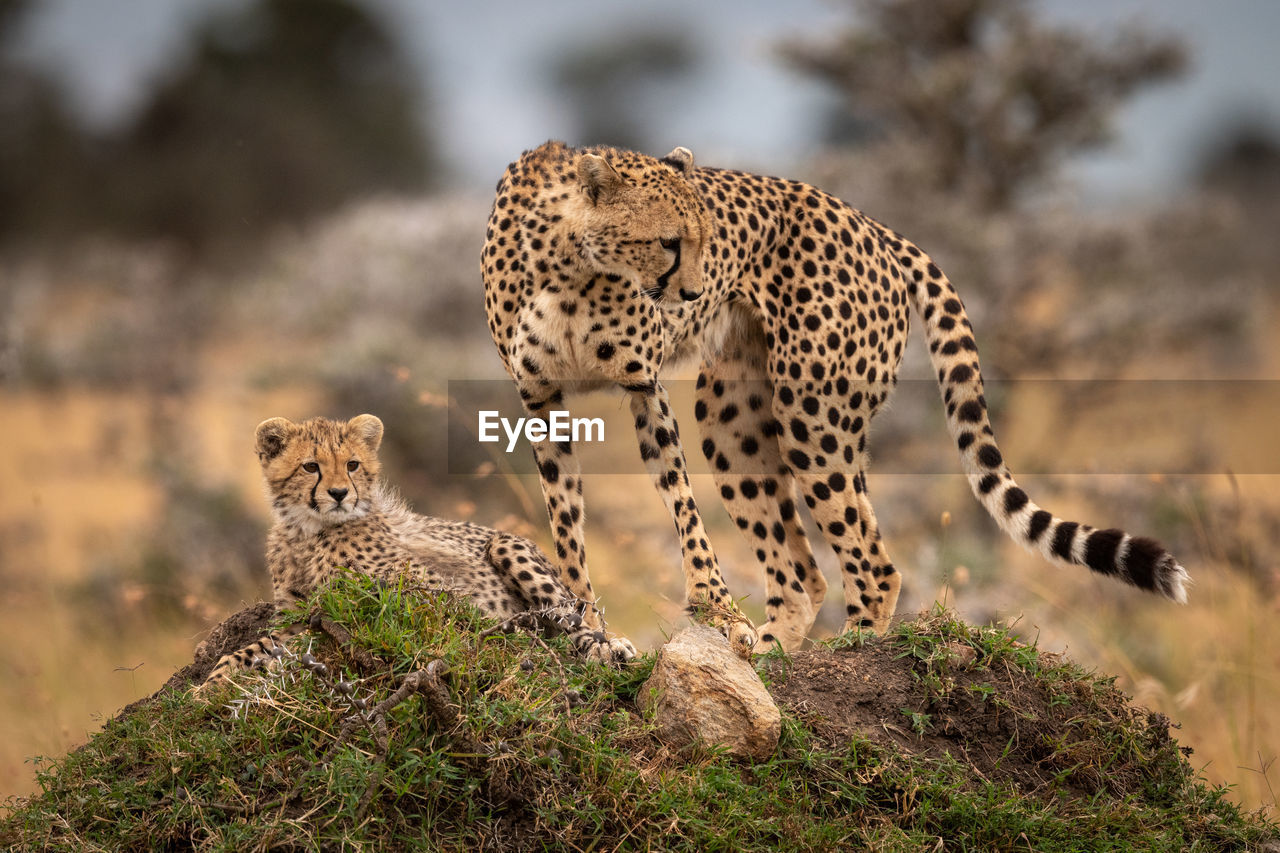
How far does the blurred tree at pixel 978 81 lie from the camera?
1120 centimetres

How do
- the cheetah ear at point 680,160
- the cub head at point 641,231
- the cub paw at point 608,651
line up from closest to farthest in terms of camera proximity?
the cub paw at point 608,651, the cub head at point 641,231, the cheetah ear at point 680,160

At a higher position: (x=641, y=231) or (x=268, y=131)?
(x=268, y=131)

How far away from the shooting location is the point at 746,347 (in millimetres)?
4613

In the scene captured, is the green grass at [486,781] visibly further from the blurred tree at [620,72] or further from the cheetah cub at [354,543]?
the blurred tree at [620,72]

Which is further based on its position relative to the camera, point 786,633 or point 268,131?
point 268,131

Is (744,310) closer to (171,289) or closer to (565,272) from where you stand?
(565,272)

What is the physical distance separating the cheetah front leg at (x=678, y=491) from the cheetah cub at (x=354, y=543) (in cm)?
45

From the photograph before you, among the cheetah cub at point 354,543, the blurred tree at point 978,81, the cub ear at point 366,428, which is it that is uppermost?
the blurred tree at point 978,81

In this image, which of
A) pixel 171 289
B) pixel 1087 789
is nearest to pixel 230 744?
pixel 1087 789

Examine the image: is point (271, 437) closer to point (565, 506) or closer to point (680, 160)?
point (565, 506)

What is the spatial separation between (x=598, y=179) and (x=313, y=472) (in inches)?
48.9

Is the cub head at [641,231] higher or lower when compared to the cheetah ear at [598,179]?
lower

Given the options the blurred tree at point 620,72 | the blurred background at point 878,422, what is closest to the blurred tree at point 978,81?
the blurred background at point 878,422

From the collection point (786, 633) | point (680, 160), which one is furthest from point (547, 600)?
point (680, 160)
